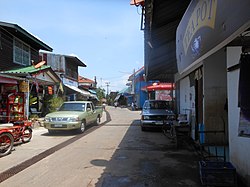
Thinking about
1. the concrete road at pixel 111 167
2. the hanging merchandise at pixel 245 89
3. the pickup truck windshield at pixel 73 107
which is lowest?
the concrete road at pixel 111 167

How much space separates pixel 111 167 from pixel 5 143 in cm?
387

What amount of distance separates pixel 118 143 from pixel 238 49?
6.00 metres

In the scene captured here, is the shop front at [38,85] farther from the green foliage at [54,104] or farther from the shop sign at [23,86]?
the green foliage at [54,104]

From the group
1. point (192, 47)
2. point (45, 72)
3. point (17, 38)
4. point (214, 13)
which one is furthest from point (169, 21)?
point (17, 38)

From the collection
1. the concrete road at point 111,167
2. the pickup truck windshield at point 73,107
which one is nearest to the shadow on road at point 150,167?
the concrete road at point 111,167

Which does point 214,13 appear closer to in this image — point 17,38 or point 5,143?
point 5,143

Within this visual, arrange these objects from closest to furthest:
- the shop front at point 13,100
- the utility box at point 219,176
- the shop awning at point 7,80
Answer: the utility box at point 219,176 < the shop awning at point 7,80 < the shop front at point 13,100

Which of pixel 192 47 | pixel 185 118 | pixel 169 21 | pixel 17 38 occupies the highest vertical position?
pixel 17 38

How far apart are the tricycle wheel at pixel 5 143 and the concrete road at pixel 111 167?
335 millimetres

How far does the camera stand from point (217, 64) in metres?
8.24

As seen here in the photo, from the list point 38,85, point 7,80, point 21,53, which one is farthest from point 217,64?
point 21,53

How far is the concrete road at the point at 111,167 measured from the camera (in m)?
5.04

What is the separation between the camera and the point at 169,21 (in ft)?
19.6

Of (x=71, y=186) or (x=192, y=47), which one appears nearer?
(x=192, y=47)
